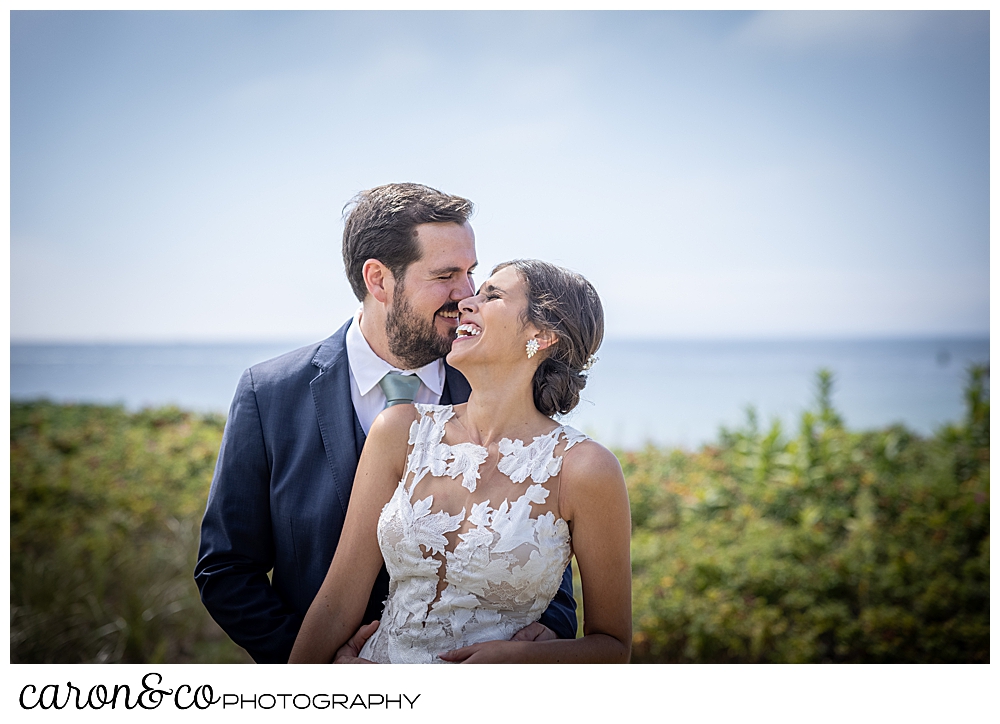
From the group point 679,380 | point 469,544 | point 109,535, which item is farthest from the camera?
point 679,380

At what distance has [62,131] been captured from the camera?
4.08m

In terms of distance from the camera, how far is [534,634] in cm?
195

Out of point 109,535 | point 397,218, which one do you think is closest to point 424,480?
point 397,218

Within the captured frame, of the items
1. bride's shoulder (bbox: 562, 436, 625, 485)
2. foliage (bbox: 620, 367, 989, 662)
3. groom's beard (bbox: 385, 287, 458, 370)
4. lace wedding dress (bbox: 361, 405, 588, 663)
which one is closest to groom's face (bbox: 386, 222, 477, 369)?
groom's beard (bbox: 385, 287, 458, 370)

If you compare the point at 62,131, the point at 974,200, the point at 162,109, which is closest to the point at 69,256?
the point at 62,131

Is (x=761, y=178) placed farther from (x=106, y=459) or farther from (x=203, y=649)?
(x=106, y=459)

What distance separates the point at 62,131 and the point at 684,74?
10.7ft

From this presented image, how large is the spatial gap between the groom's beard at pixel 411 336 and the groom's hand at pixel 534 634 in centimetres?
78

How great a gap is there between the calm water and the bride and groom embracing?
118 inches

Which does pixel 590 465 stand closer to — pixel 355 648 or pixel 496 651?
pixel 496 651

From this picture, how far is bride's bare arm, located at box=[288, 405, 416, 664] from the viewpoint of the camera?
198cm

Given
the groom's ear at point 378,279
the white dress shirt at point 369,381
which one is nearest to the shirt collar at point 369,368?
the white dress shirt at point 369,381

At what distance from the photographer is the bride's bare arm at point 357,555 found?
1.98 m

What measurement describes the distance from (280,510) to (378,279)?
0.70m
